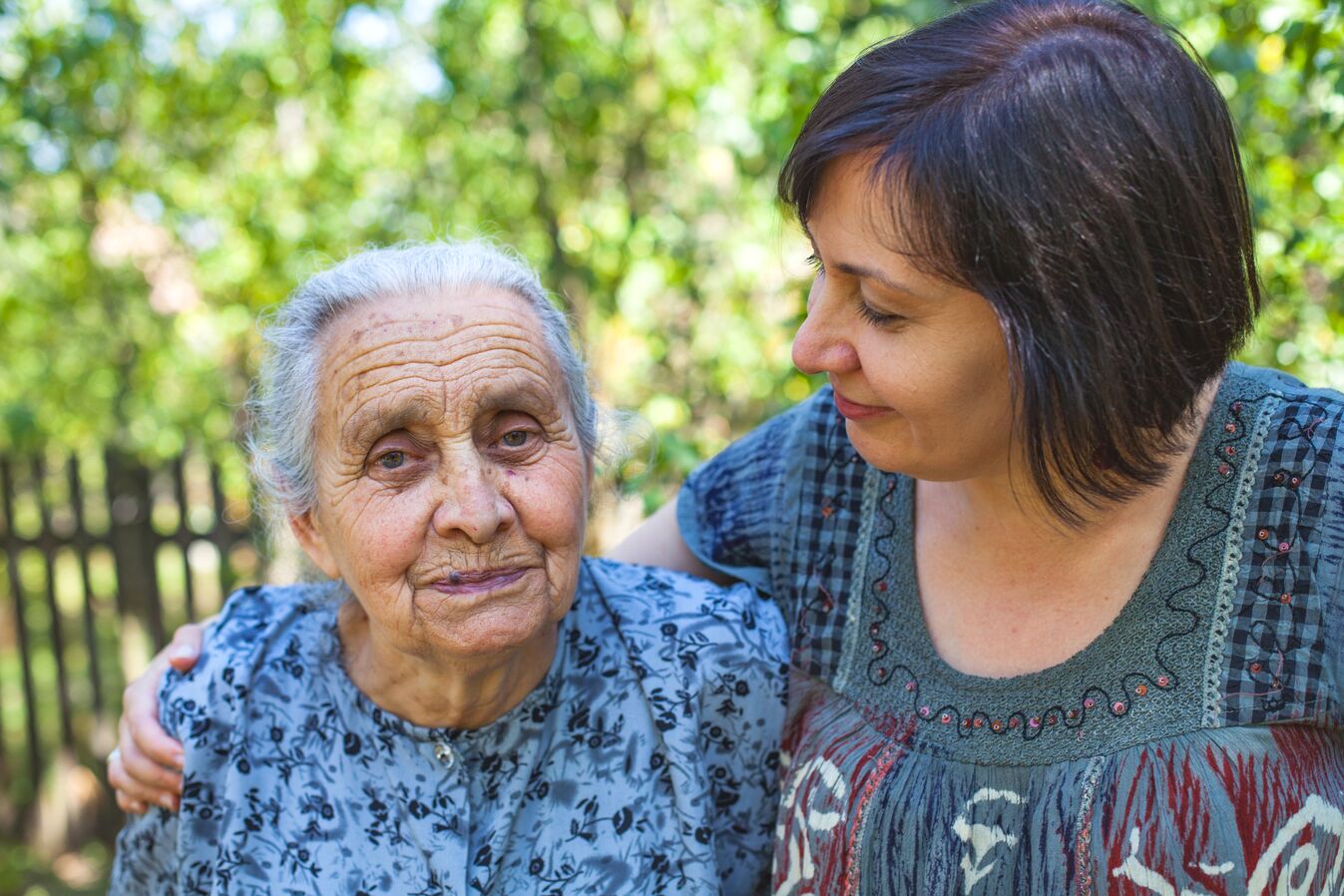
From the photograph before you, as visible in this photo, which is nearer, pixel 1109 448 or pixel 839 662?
pixel 1109 448

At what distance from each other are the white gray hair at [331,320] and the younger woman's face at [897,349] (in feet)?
1.76

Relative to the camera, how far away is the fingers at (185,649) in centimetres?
217

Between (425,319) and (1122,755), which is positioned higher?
(425,319)

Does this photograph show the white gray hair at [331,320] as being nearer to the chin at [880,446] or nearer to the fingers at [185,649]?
the fingers at [185,649]

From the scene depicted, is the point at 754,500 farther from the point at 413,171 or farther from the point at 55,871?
the point at 55,871

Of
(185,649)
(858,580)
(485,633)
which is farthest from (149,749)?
(858,580)

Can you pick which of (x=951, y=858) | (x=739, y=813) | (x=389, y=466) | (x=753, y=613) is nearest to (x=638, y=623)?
(x=753, y=613)

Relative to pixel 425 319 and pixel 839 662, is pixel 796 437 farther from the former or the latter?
pixel 425 319

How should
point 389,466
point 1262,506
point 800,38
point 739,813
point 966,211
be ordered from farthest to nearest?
point 800,38, point 739,813, point 389,466, point 1262,506, point 966,211

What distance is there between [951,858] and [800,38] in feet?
8.63

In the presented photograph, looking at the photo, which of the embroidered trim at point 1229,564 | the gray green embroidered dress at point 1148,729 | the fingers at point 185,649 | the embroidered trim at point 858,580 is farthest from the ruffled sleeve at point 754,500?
the fingers at point 185,649

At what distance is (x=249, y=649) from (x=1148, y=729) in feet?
5.05

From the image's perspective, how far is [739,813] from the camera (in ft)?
6.97

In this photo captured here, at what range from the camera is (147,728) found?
210 centimetres
